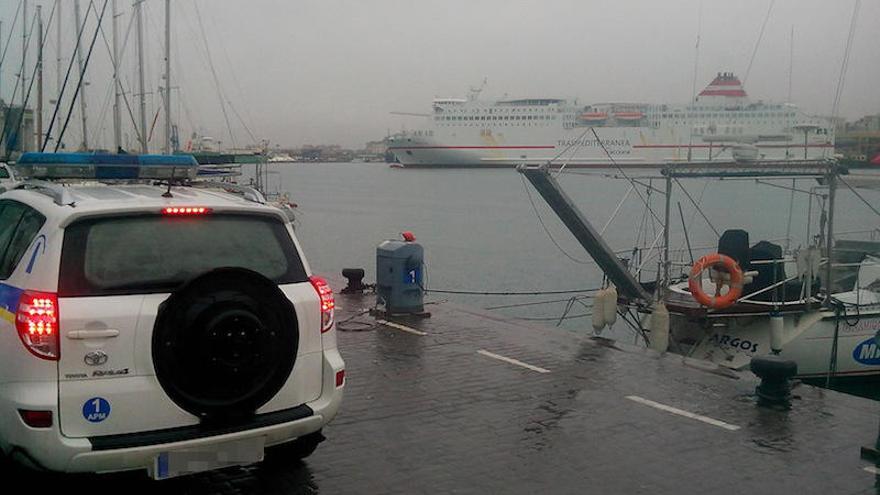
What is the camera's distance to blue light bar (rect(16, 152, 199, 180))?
225 inches

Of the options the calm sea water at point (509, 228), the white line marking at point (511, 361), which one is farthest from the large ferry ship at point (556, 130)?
the white line marking at point (511, 361)

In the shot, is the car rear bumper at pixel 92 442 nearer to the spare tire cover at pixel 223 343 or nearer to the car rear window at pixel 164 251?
the spare tire cover at pixel 223 343

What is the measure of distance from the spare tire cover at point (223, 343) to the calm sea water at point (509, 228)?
9.01m

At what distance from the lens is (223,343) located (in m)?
4.14

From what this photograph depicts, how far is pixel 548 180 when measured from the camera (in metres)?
13.4

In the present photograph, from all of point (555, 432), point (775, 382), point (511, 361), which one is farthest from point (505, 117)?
point (555, 432)

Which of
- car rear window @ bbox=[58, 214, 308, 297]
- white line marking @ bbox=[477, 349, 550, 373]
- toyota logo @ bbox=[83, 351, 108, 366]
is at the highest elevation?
car rear window @ bbox=[58, 214, 308, 297]

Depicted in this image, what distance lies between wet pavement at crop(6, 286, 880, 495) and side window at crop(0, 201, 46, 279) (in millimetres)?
1218

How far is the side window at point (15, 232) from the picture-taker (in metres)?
4.55

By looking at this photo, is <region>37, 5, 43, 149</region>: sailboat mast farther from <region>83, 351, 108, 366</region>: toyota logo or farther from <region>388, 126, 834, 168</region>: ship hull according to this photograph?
<region>388, 126, 834, 168</region>: ship hull

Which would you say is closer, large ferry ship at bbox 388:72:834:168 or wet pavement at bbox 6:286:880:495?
wet pavement at bbox 6:286:880:495

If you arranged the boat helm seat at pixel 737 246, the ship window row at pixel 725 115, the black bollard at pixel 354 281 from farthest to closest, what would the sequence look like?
the ship window row at pixel 725 115 → the boat helm seat at pixel 737 246 → the black bollard at pixel 354 281

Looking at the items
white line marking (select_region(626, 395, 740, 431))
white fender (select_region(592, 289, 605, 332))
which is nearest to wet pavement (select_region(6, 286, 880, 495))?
white line marking (select_region(626, 395, 740, 431))

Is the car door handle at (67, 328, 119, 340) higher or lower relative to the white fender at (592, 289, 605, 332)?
higher
